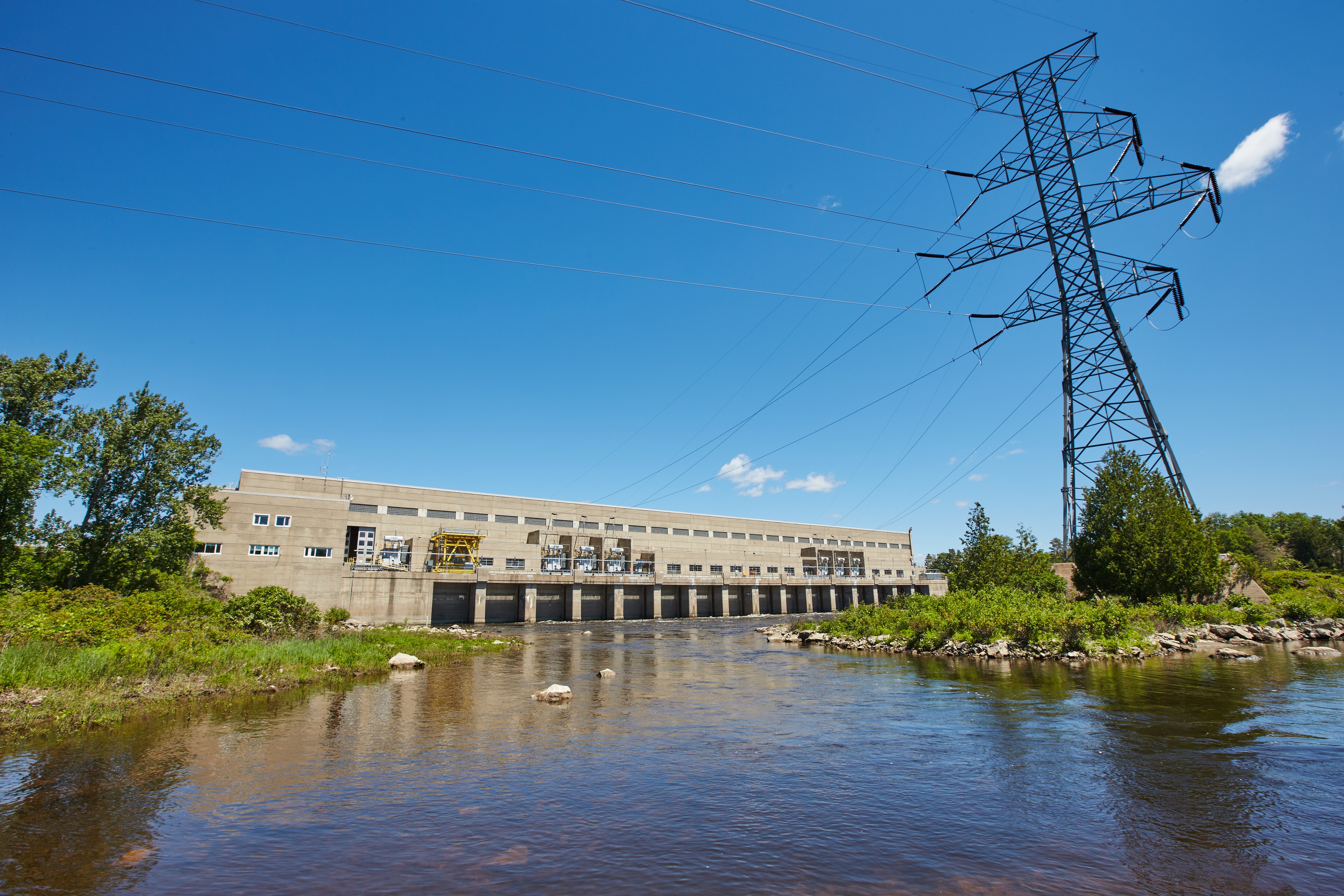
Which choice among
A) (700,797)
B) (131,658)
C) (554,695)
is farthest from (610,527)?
(700,797)

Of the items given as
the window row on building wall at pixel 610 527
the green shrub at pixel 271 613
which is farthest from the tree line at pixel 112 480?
the window row on building wall at pixel 610 527

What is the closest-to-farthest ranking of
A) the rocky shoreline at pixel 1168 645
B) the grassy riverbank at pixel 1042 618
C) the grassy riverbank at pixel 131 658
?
the grassy riverbank at pixel 131 658 < the rocky shoreline at pixel 1168 645 < the grassy riverbank at pixel 1042 618

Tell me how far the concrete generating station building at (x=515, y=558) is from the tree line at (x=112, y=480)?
5252 millimetres

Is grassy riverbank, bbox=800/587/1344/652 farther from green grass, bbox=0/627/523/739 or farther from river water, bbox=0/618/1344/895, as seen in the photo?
green grass, bbox=0/627/523/739

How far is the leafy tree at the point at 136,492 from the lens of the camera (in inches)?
1473

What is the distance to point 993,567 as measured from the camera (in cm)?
3956

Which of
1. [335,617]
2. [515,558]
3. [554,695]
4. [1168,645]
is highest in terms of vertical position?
[515,558]

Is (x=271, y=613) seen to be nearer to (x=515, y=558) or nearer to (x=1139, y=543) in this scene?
(x=515, y=558)

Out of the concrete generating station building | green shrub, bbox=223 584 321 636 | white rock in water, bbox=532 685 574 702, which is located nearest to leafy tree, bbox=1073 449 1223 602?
white rock in water, bbox=532 685 574 702

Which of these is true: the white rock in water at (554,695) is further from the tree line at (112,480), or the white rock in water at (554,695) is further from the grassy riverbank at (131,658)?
the tree line at (112,480)

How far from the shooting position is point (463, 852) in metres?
7.12

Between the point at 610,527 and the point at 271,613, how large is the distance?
2037 inches

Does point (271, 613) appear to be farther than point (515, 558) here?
No

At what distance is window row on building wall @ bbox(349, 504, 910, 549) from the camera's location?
220 ft
